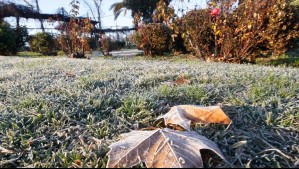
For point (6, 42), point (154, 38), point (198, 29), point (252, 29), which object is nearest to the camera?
point (252, 29)

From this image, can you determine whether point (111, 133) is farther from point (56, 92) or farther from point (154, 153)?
point (56, 92)

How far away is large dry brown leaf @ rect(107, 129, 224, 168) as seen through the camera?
0.89m

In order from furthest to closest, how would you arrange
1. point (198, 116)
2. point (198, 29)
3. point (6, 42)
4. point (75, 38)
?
point (6, 42)
point (75, 38)
point (198, 29)
point (198, 116)

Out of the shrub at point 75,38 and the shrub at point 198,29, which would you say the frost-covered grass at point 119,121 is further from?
the shrub at point 75,38

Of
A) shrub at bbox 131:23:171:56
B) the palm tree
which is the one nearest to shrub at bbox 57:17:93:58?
shrub at bbox 131:23:171:56

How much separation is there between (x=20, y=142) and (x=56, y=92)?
0.75 meters

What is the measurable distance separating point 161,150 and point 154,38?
1014 cm

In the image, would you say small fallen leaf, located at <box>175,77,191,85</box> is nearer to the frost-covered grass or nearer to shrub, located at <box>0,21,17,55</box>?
the frost-covered grass

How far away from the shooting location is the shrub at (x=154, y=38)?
427 inches

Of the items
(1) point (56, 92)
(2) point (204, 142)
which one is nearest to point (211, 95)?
(2) point (204, 142)

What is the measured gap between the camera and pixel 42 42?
14.5m

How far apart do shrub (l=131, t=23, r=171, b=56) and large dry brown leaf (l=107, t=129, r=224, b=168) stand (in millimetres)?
10006

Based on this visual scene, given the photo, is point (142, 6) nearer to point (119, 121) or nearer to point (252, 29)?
point (252, 29)

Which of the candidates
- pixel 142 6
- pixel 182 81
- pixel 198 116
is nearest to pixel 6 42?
pixel 182 81
